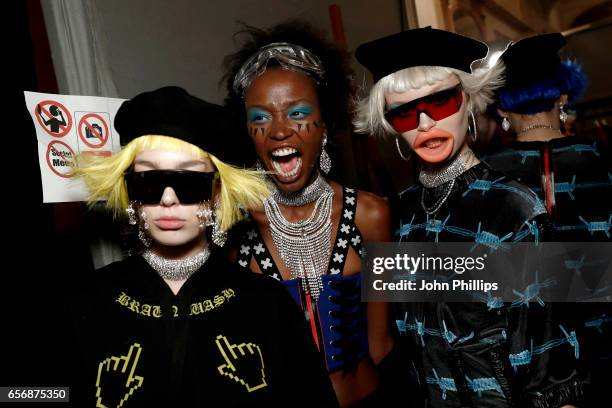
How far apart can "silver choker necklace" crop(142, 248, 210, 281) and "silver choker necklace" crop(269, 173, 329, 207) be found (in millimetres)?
636

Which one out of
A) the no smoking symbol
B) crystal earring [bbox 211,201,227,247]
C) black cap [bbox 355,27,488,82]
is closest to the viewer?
crystal earring [bbox 211,201,227,247]

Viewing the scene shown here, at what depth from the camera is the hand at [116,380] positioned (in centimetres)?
167

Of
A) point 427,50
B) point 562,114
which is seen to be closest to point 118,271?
point 427,50

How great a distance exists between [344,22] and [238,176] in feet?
9.11

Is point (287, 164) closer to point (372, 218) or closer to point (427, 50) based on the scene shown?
point (372, 218)

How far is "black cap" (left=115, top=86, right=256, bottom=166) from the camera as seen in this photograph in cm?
177

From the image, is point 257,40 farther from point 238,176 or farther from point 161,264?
point 161,264

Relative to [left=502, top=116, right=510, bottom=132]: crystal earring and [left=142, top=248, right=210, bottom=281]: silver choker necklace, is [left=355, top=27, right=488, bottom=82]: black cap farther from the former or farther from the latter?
[left=142, top=248, right=210, bottom=281]: silver choker necklace

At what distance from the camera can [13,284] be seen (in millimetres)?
1922

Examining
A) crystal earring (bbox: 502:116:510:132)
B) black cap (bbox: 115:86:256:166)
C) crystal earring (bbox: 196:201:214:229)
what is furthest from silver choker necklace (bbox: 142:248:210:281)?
crystal earring (bbox: 502:116:510:132)

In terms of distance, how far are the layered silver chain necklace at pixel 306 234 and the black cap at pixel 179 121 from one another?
52 cm

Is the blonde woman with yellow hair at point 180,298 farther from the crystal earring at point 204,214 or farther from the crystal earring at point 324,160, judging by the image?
the crystal earring at point 324,160

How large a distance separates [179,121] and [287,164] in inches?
25.8

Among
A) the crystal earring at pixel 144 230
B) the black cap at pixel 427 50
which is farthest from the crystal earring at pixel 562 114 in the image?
the crystal earring at pixel 144 230
